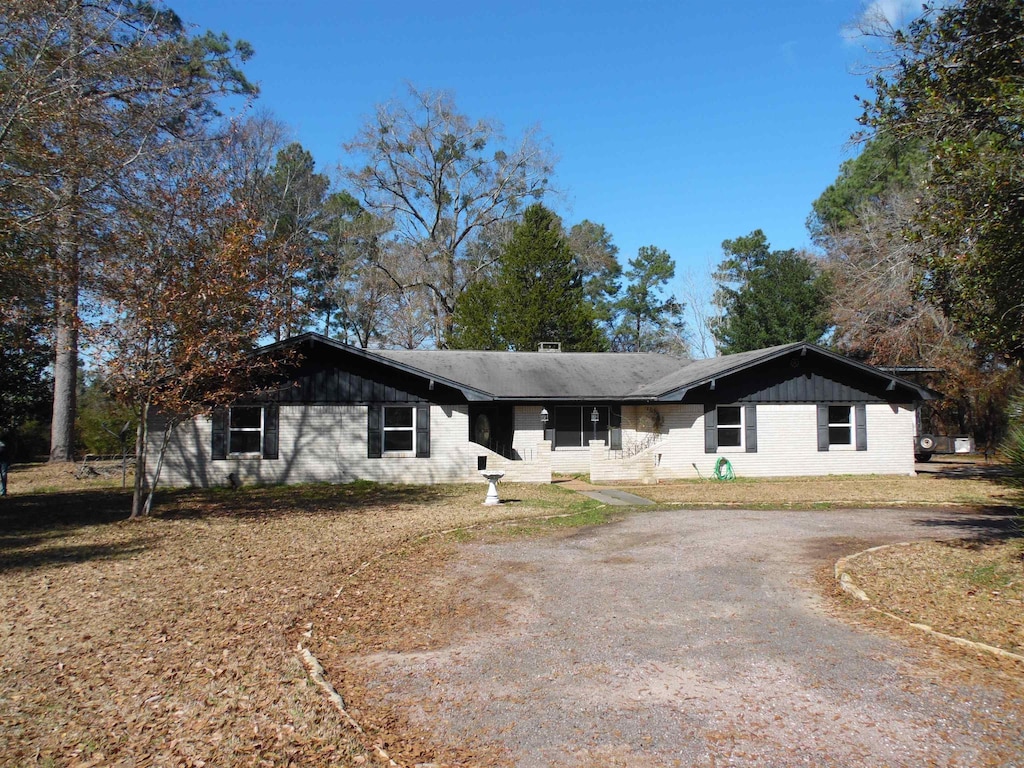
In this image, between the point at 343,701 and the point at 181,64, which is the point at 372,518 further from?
the point at 181,64

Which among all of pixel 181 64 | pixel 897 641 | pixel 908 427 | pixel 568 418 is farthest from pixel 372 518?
pixel 181 64

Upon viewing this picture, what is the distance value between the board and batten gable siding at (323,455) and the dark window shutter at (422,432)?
143 millimetres

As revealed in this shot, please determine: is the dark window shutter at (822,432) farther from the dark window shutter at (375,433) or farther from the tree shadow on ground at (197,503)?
the dark window shutter at (375,433)

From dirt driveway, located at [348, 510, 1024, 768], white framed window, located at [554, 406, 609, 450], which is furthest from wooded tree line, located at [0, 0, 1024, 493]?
white framed window, located at [554, 406, 609, 450]

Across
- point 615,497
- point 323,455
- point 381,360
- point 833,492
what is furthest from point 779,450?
point 323,455

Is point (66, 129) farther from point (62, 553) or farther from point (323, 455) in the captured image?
point (323, 455)

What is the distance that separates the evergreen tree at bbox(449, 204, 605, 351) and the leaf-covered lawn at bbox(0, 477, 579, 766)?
67.7 feet

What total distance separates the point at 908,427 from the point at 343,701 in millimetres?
22334

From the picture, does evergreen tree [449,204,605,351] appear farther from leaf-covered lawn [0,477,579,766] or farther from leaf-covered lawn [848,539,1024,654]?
leaf-covered lawn [848,539,1024,654]

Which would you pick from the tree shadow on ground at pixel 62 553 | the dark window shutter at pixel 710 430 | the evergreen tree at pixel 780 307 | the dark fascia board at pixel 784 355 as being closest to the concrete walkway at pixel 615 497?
the dark fascia board at pixel 784 355

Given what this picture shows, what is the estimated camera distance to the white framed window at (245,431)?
19.6 m

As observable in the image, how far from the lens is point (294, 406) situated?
1972 cm

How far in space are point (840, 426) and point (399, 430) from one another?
44.6 ft

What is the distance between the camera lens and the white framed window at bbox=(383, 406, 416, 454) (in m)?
20.4
